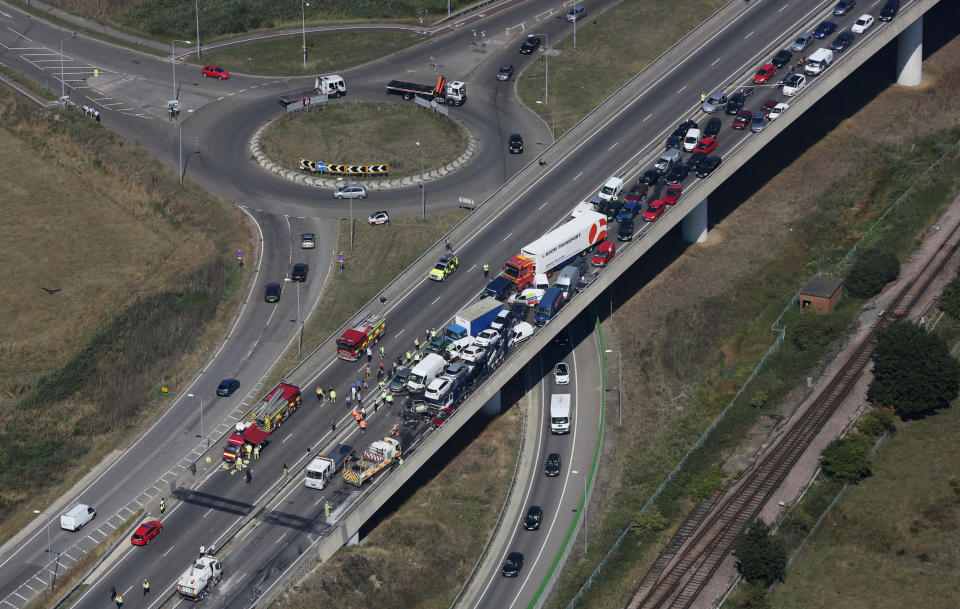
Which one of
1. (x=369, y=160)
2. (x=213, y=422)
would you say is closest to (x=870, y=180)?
(x=369, y=160)

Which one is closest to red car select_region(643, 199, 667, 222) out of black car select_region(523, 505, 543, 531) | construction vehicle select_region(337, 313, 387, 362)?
construction vehicle select_region(337, 313, 387, 362)

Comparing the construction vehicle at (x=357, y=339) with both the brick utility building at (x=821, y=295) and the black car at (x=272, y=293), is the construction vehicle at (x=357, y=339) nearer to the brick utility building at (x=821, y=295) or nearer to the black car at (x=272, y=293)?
the black car at (x=272, y=293)

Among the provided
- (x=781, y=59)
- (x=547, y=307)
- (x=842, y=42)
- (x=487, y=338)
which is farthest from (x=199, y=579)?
(x=842, y=42)

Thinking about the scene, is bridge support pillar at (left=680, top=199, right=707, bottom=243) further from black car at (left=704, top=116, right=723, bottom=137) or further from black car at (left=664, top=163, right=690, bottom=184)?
black car at (left=704, top=116, right=723, bottom=137)

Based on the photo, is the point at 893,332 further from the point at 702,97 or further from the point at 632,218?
the point at 702,97

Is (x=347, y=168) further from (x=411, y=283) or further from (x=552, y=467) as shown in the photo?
(x=552, y=467)

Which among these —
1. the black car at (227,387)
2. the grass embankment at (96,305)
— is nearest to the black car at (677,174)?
the grass embankment at (96,305)
